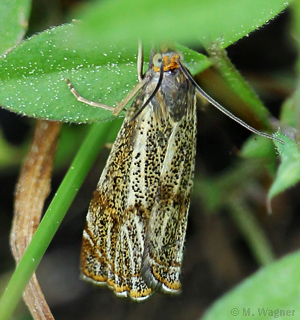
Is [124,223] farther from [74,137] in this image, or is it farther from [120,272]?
[74,137]

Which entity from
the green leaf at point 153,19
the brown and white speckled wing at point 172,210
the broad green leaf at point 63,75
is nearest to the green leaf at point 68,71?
the broad green leaf at point 63,75

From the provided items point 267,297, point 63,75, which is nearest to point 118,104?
point 63,75

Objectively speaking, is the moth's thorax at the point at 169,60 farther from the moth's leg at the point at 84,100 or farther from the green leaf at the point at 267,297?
the green leaf at the point at 267,297

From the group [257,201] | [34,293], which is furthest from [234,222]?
[34,293]

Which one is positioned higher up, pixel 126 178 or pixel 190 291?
pixel 126 178

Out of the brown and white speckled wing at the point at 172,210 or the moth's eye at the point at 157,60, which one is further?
the brown and white speckled wing at the point at 172,210

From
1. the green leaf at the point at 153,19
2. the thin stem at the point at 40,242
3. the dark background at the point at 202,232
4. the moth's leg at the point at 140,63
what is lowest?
the dark background at the point at 202,232

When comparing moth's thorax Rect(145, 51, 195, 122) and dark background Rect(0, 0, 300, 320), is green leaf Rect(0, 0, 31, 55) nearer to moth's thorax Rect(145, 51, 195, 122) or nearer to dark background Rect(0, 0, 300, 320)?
moth's thorax Rect(145, 51, 195, 122)

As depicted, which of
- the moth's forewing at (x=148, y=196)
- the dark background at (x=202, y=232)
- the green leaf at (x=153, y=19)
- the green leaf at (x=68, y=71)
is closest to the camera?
the green leaf at (x=153, y=19)
